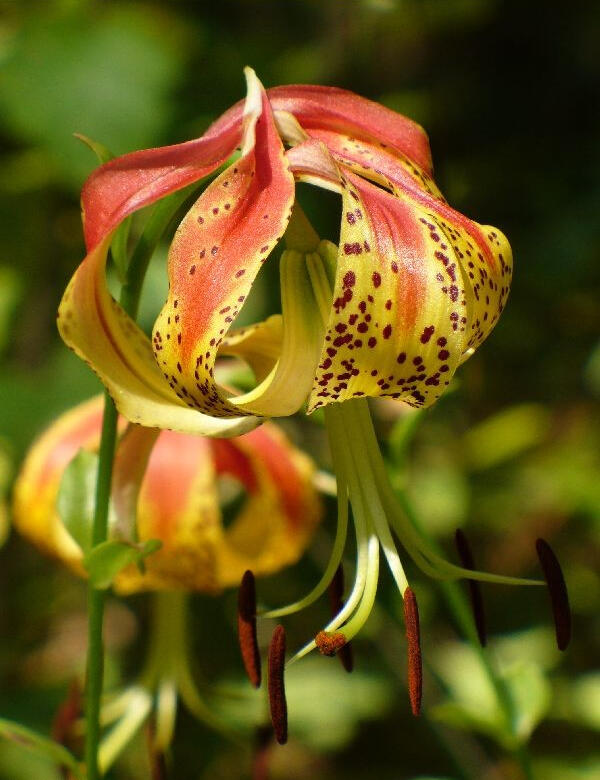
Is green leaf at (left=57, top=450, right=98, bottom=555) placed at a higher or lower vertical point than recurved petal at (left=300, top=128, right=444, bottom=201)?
lower

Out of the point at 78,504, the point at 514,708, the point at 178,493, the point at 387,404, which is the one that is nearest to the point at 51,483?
the point at 178,493

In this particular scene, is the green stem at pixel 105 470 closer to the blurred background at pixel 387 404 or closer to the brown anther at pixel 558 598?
the brown anther at pixel 558 598

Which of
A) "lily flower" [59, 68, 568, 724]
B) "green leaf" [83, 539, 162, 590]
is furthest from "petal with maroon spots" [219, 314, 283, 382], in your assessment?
"green leaf" [83, 539, 162, 590]

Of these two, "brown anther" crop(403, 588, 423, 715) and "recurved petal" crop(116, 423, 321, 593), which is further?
"recurved petal" crop(116, 423, 321, 593)

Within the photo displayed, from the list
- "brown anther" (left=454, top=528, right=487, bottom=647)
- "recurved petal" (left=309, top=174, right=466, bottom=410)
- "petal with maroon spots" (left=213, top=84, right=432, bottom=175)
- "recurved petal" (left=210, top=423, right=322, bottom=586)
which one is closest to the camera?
"recurved petal" (left=309, top=174, right=466, bottom=410)

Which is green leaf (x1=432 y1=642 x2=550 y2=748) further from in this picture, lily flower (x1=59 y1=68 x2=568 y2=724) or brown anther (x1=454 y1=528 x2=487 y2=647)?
lily flower (x1=59 y1=68 x2=568 y2=724)

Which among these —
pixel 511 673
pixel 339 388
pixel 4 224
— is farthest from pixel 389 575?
pixel 4 224

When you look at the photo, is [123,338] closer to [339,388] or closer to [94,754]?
[339,388]
